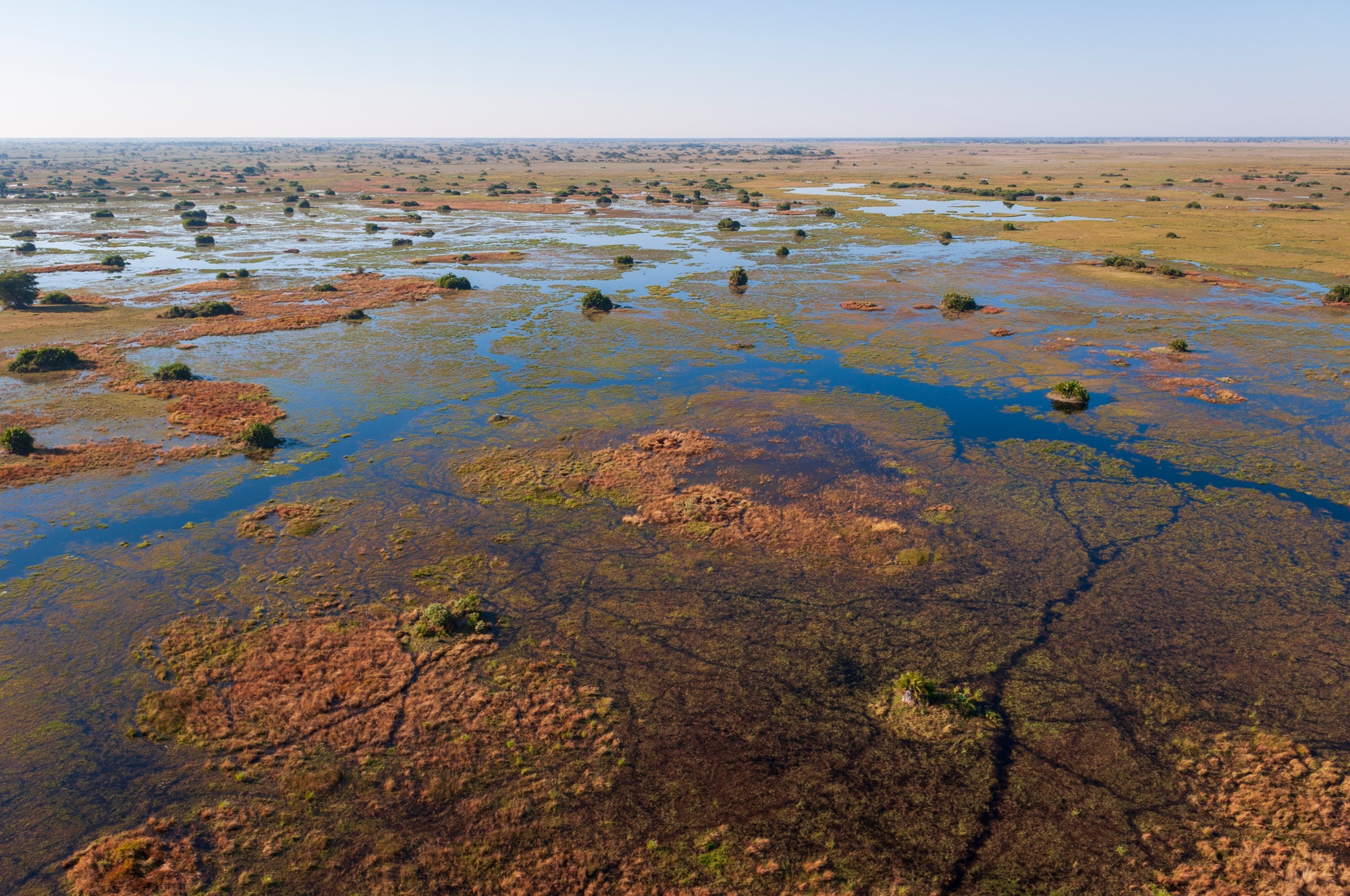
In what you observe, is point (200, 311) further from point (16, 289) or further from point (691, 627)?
point (691, 627)

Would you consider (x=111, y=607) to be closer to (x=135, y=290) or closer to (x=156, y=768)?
(x=156, y=768)

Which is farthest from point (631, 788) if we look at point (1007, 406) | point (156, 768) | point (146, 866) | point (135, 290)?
point (135, 290)

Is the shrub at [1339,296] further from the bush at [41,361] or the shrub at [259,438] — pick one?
the bush at [41,361]

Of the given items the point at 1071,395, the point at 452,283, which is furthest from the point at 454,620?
the point at 452,283

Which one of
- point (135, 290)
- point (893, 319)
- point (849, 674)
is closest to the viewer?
point (849, 674)

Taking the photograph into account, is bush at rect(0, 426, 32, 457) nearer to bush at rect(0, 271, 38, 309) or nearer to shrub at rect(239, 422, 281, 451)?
shrub at rect(239, 422, 281, 451)

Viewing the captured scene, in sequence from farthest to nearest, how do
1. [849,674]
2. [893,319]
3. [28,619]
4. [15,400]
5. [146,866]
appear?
[893,319]
[15,400]
[28,619]
[849,674]
[146,866]
